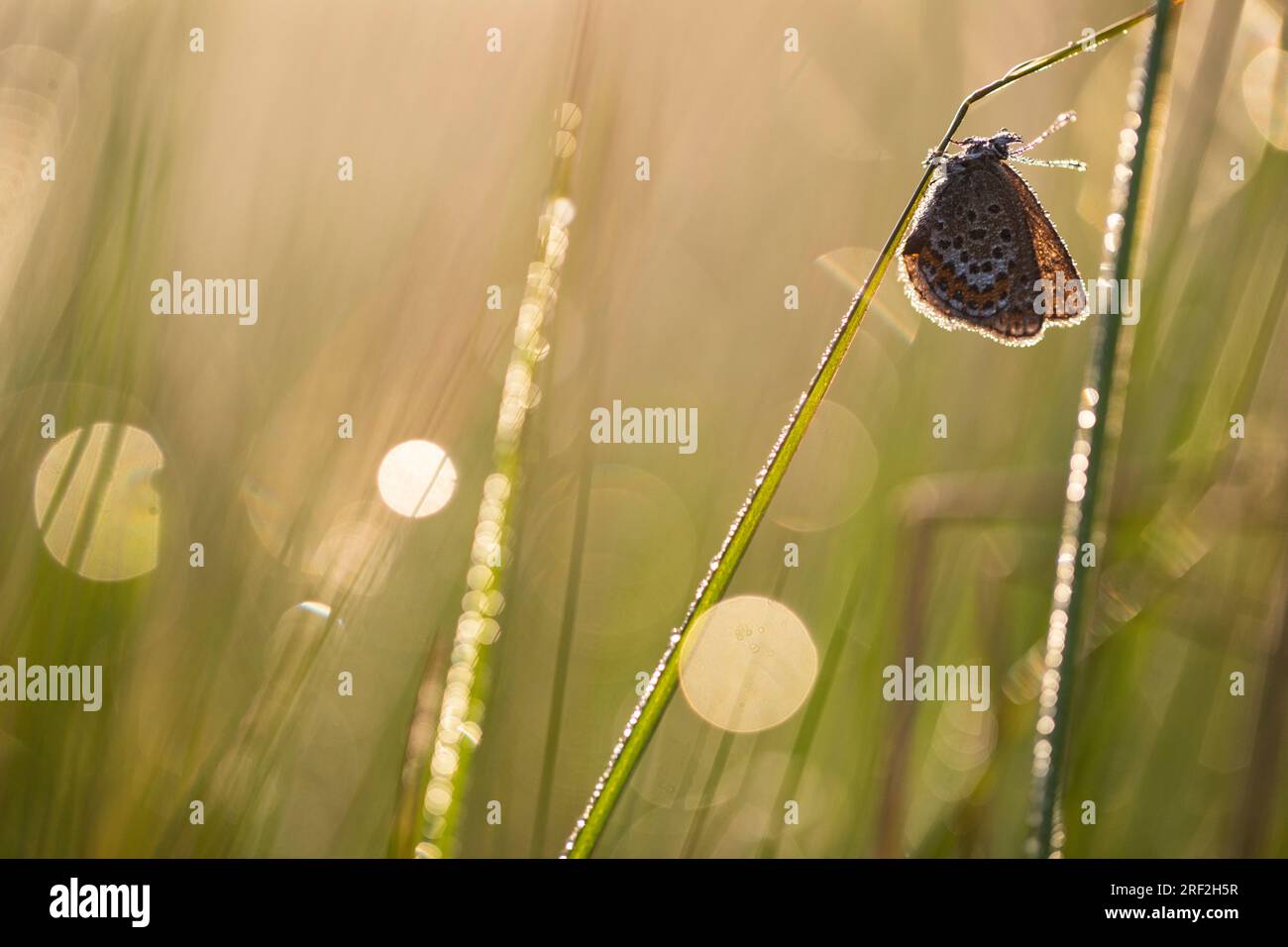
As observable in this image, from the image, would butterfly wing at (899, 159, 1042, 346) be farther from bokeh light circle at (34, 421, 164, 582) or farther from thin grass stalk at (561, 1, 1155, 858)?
bokeh light circle at (34, 421, 164, 582)

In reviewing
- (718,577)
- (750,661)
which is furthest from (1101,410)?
(750,661)

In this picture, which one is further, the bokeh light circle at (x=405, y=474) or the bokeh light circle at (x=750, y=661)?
the bokeh light circle at (x=750, y=661)

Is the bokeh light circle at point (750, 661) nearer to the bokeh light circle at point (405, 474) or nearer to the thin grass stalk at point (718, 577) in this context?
the bokeh light circle at point (405, 474)

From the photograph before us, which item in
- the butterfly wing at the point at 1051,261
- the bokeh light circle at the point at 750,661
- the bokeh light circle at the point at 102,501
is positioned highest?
the butterfly wing at the point at 1051,261

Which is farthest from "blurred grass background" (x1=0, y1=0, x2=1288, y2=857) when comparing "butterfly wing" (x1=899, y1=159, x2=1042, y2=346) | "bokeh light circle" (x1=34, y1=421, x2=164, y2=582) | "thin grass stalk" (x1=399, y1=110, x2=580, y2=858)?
"butterfly wing" (x1=899, y1=159, x2=1042, y2=346)

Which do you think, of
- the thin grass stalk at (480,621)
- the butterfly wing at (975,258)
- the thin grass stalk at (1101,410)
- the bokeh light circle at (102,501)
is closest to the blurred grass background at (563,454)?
the bokeh light circle at (102,501)
